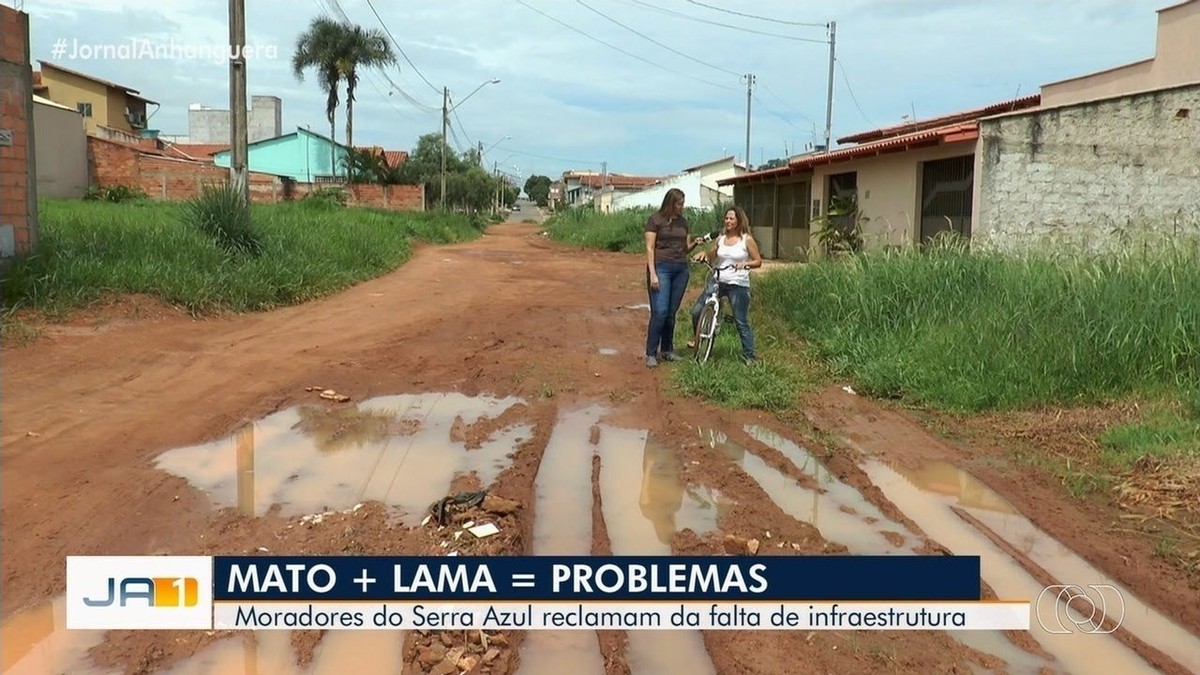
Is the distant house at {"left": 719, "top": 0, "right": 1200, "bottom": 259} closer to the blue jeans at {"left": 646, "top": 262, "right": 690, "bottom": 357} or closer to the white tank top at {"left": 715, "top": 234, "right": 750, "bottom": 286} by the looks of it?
the white tank top at {"left": 715, "top": 234, "right": 750, "bottom": 286}

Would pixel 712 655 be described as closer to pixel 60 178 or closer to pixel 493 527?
pixel 493 527

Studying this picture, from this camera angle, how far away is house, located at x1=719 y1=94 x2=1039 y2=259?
15.2m

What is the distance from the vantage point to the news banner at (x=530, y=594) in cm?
353

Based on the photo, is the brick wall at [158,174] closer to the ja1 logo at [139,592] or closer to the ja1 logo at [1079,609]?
the ja1 logo at [139,592]

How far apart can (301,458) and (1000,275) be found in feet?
22.8

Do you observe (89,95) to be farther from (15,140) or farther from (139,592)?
(139,592)

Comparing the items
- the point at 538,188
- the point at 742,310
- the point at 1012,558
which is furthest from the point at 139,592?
the point at 538,188

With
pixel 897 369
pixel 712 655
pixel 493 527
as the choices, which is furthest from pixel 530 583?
pixel 897 369

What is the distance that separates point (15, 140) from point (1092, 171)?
14490mm

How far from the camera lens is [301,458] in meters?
5.57

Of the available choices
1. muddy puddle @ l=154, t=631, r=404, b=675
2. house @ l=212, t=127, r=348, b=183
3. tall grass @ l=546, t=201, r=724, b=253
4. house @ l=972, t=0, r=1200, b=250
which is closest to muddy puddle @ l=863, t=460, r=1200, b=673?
muddy puddle @ l=154, t=631, r=404, b=675

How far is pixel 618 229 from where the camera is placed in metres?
34.0

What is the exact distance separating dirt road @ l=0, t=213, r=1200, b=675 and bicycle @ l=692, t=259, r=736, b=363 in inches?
21.3

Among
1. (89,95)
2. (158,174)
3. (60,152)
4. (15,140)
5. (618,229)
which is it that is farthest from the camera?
(89,95)
